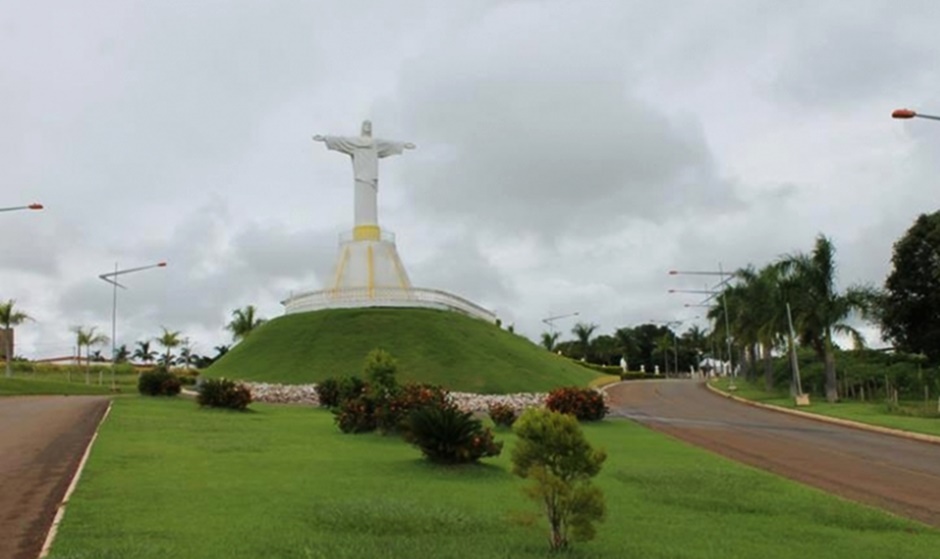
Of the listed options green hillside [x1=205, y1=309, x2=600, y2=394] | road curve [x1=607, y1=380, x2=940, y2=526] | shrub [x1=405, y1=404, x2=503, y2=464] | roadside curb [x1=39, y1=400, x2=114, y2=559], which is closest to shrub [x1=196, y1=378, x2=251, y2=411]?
roadside curb [x1=39, y1=400, x2=114, y2=559]

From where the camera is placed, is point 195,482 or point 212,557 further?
point 195,482

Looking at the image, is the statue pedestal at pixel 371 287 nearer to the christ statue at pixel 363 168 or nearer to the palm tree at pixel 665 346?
the christ statue at pixel 363 168

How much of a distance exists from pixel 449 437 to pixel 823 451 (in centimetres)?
1096

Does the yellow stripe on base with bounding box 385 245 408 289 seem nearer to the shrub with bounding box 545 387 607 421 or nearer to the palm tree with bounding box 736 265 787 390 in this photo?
A: the palm tree with bounding box 736 265 787 390

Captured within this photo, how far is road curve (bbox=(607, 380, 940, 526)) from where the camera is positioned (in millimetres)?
14602

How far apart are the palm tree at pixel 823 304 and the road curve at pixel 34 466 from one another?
3210 centimetres

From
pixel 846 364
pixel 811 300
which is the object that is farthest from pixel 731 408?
pixel 846 364

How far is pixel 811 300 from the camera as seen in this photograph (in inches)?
1714

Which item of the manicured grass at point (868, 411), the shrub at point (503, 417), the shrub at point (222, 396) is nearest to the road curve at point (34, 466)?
the shrub at point (222, 396)

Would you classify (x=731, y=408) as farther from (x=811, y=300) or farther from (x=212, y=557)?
(x=212, y=557)

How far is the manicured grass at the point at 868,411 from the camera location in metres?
27.9

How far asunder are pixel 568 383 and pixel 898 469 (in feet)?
110

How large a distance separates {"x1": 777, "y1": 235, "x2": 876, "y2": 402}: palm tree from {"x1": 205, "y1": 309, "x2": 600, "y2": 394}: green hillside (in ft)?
44.6

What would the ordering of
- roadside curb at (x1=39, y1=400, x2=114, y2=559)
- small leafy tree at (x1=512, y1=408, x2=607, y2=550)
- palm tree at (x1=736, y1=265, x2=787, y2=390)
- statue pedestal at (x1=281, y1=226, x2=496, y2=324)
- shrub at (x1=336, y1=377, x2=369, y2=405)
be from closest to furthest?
roadside curb at (x1=39, y1=400, x2=114, y2=559) < small leafy tree at (x1=512, y1=408, x2=607, y2=550) < shrub at (x1=336, y1=377, x2=369, y2=405) < palm tree at (x1=736, y1=265, x2=787, y2=390) < statue pedestal at (x1=281, y1=226, x2=496, y2=324)
